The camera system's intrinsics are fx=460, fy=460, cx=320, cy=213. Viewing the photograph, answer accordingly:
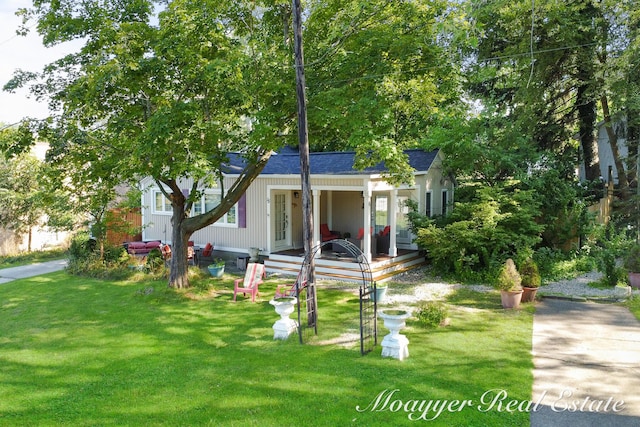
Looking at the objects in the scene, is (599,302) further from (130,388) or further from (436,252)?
(130,388)

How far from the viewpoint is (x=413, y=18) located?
995 cm

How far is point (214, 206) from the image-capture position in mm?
16562

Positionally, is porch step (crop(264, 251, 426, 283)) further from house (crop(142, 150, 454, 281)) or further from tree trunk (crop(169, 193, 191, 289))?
tree trunk (crop(169, 193, 191, 289))

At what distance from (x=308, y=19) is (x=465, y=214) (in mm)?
6764

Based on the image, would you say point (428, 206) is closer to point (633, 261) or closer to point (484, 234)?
point (484, 234)

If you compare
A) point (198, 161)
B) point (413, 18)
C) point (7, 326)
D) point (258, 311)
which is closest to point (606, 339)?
point (258, 311)

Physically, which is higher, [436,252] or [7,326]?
[436,252]

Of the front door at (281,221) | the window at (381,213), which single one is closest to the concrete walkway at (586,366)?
the window at (381,213)

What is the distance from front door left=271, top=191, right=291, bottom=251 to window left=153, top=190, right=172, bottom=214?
4.84 meters

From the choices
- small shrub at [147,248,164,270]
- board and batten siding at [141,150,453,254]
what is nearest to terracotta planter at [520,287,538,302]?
board and batten siding at [141,150,453,254]

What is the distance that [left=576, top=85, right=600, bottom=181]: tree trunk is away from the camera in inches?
679

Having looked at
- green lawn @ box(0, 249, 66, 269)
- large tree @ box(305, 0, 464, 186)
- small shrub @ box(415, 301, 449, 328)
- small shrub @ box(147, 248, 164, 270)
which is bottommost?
small shrub @ box(415, 301, 449, 328)

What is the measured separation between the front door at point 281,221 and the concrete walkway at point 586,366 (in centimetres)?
835

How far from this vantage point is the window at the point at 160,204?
695 inches
